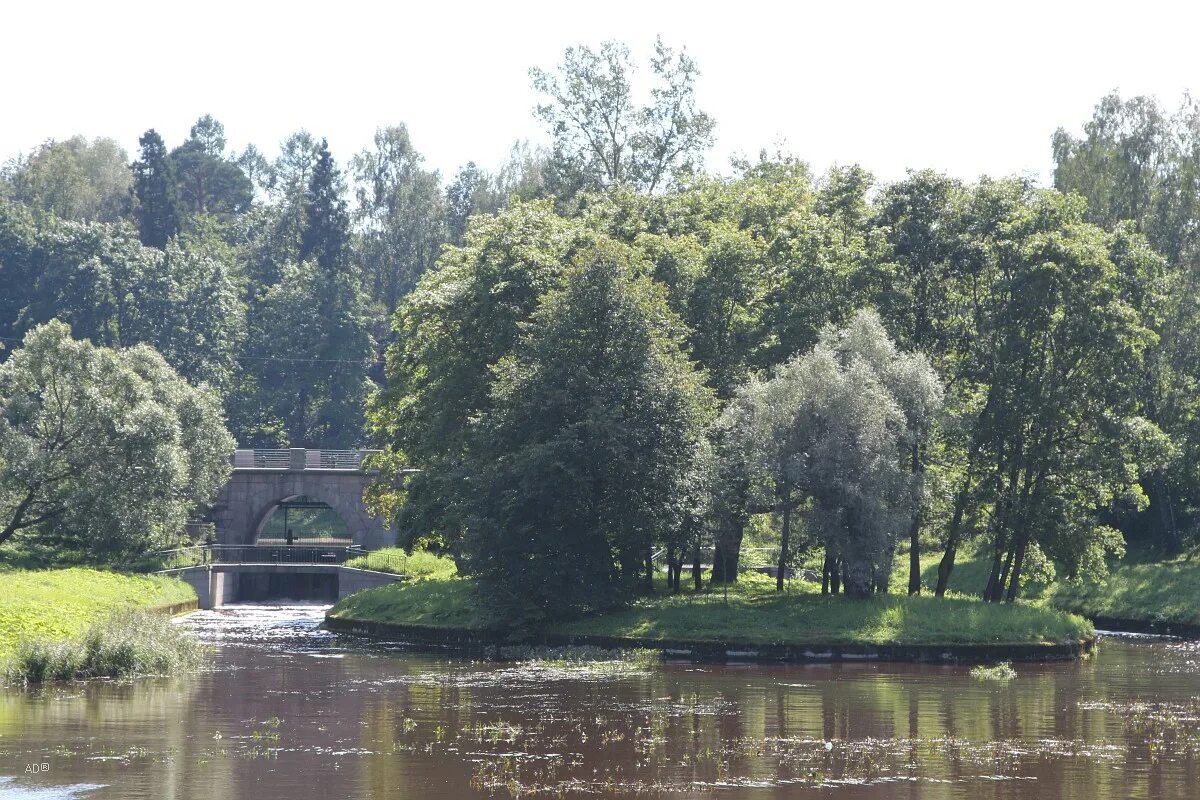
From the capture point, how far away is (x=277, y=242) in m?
156

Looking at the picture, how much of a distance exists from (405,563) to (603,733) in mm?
46629

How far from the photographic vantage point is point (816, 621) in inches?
1986

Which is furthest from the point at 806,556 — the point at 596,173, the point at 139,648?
Answer: the point at 596,173

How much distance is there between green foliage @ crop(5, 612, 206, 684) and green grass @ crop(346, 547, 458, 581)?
2976 centimetres

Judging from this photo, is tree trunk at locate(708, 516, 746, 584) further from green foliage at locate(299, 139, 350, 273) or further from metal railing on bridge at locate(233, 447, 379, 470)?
green foliage at locate(299, 139, 350, 273)

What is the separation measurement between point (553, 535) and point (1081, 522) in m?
19.9

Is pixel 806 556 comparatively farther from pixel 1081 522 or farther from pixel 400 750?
pixel 400 750

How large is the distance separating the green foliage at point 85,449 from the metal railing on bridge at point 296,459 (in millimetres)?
15499

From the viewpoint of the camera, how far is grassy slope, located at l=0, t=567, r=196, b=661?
157 feet

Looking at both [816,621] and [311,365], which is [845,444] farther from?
[311,365]

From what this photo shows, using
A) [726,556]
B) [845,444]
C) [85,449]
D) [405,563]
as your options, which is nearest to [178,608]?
[85,449]

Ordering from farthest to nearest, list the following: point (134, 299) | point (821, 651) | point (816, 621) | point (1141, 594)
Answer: point (134, 299) < point (1141, 594) < point (816, 621) < point (821, 651)

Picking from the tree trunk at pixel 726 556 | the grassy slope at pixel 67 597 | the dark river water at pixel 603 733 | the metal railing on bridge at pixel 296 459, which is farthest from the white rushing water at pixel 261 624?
the tree trunk at pixel 726 556

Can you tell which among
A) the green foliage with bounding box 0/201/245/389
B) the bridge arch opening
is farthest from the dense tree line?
the green foliage with bounding box 0/201/245/389
